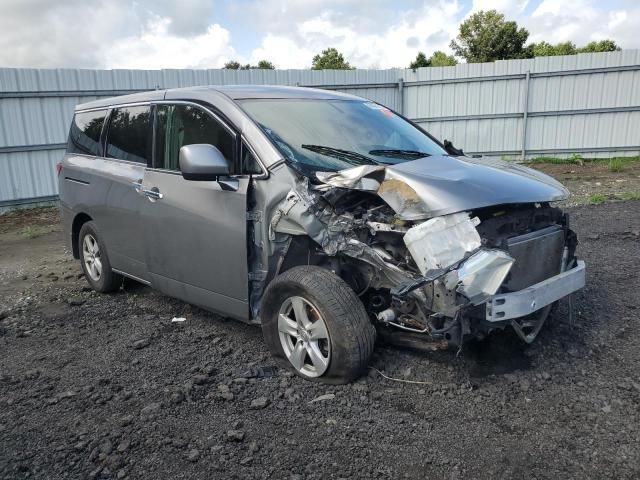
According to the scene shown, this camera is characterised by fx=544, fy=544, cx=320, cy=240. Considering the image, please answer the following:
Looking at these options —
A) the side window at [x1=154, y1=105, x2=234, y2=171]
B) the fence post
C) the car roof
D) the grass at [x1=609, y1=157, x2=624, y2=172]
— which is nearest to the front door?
the side window at [x1=154, y1=105, x2=234, y2=171]

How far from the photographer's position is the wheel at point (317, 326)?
10.3 feet

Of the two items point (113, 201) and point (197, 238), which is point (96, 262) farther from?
point (197, 238)

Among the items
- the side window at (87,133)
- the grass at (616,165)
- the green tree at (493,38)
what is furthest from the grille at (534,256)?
the green tree at (493,38)

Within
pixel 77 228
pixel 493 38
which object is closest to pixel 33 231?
pixel 77 228

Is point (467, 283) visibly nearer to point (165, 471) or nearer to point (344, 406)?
point (344, 406)

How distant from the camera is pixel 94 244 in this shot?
5.34 meters

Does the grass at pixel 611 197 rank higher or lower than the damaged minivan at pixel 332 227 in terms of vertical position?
lower

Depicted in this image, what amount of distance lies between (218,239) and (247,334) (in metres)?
0.92

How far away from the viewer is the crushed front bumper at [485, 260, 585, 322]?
115 inches

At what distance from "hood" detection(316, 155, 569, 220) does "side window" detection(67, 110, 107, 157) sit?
2.79 metres

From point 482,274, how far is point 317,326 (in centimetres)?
102

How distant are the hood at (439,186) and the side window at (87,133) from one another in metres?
2.79

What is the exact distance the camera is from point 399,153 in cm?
396

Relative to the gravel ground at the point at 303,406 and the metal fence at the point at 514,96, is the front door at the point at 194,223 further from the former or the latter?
the metal fence at the point at 514,96
